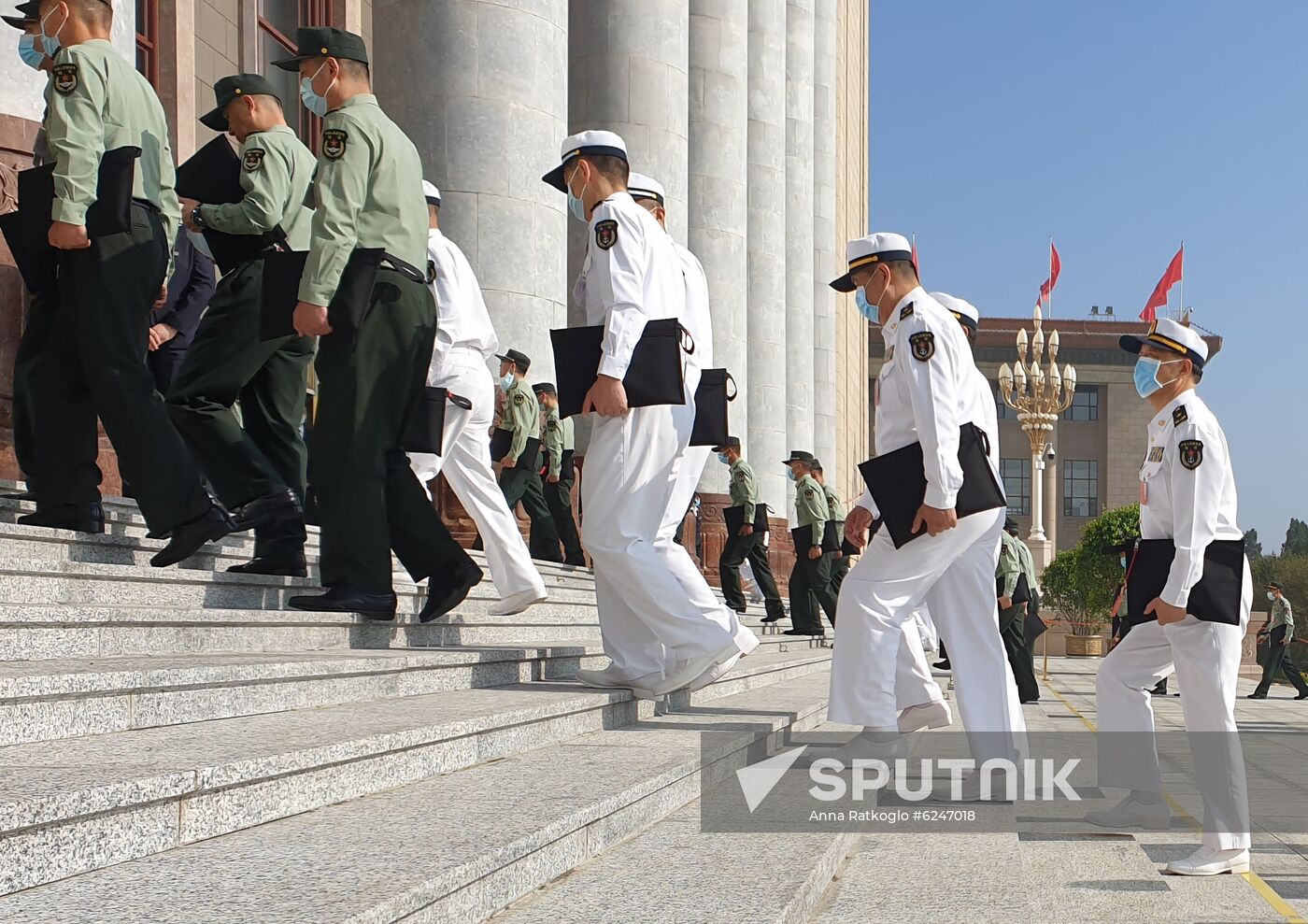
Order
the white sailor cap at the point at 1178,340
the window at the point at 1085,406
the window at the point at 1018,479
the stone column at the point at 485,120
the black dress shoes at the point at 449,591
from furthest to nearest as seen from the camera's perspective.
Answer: the window at the point at 1085,406 → the window at the point at 1018,479 → the stone column at the point at 485,120 → the black dress shoes at the point at 449,591 → the white sailor cap at the point at 1178,340

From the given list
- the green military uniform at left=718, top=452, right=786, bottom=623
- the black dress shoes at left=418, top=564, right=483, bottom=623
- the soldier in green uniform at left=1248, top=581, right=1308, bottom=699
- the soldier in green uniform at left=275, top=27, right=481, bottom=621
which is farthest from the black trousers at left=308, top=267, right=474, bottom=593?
the soldier in green uniform at left=1248, top=581, right=1308, bottom=699

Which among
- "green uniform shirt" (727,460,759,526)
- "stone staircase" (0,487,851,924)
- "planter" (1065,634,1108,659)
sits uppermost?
"green uniform shirt" (727,460,759,526)

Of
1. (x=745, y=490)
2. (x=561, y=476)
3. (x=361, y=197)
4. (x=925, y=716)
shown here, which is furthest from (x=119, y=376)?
(x=745, y=490)

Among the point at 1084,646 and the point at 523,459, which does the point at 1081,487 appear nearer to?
the point at 1084,646

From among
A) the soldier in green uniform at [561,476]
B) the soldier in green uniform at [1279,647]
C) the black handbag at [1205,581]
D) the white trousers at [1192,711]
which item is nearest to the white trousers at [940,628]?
the white trousers at [1192,711]

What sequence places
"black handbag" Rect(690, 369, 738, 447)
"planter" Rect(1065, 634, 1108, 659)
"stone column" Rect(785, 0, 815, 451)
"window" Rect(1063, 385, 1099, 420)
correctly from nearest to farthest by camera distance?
1. "black handbag" Rect(690, 369, 738, 447)
2. "stone column" Rect(785, 0, 815, 451)
3. "planter" Rect(1065, 634, 1108, 659)
4. "window" Rect(1063, 385, 1099, 420)

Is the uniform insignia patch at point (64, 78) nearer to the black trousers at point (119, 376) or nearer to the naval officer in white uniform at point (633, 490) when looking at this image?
the black trousers at point (119, 376)

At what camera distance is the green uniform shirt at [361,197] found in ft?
17.7

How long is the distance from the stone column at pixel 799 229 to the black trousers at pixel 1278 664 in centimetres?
949

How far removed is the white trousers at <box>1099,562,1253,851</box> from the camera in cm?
422

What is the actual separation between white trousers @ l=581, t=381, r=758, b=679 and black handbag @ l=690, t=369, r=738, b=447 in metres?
0.28

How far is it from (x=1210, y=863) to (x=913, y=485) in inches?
62.3

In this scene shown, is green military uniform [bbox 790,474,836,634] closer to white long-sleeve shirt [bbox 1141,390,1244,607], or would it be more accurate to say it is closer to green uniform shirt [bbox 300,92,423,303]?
green uniform shirt [bbox 300,92,423,303]

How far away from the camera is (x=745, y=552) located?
646 inches
